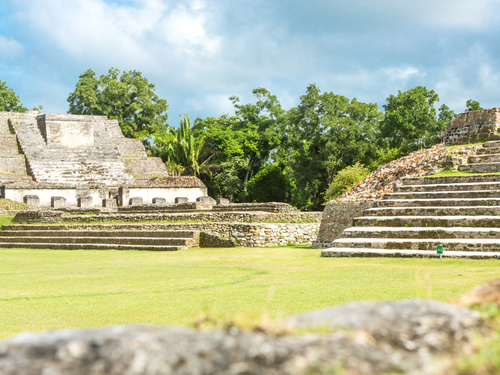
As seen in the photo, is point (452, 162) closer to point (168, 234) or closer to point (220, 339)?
point (168, 234)

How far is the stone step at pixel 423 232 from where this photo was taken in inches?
382

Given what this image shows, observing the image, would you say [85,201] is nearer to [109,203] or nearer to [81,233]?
[109,203]

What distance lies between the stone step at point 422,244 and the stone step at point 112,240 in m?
6.55

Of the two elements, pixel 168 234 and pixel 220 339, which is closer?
pixel 220 339

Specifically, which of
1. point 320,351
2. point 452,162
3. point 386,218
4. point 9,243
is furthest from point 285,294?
point 9,243

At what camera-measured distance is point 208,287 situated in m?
7.22

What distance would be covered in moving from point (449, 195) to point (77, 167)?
25910mm

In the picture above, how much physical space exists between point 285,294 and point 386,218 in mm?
5794

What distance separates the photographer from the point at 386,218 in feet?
36.9

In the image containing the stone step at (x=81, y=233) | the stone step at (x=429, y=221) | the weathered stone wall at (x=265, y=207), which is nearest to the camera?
the stone step at (x=429, y=221)

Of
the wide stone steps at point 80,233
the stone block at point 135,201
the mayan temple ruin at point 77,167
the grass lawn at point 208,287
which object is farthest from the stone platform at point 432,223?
the mayan temple ruin at point 77,167

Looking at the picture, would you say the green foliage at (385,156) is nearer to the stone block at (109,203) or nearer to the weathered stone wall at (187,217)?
the weathered stone wall at (187,217)

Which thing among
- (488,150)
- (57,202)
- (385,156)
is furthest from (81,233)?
(385,156)

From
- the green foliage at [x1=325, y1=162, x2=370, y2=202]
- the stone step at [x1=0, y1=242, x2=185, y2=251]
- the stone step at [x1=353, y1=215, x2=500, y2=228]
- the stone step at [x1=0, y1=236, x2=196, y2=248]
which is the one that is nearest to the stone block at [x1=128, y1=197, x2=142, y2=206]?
the stone step at [x1=0, y1=236, x2=196, y2=248]
